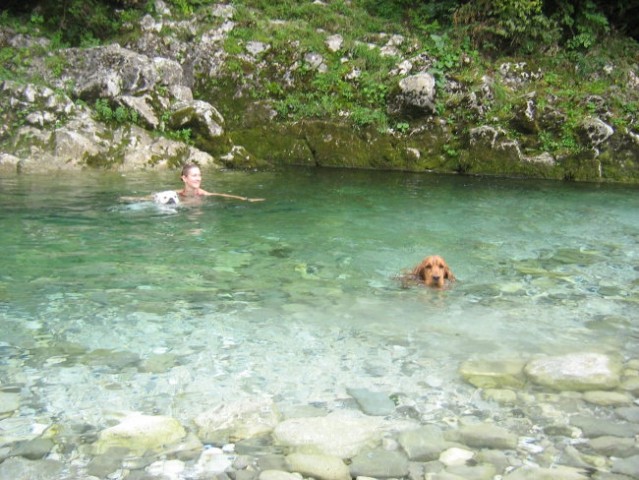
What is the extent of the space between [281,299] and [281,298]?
2 centimetres

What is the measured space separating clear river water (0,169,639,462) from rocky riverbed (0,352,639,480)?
11 cm

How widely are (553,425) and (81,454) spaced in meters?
2.28

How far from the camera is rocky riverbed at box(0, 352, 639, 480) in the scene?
2561mm

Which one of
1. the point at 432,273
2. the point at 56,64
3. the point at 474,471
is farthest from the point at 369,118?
the point at 474,471

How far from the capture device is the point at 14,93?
45.8ft

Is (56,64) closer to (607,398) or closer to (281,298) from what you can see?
(281,298)

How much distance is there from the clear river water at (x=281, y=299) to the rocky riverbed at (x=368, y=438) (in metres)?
0.11

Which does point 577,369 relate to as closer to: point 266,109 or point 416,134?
point 416,134

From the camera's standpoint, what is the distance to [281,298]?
16.1 feet

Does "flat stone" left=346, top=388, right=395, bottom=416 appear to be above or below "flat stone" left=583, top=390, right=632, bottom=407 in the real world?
below

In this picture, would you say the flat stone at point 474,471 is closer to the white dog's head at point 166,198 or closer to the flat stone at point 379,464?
the flat stone at point 379,464

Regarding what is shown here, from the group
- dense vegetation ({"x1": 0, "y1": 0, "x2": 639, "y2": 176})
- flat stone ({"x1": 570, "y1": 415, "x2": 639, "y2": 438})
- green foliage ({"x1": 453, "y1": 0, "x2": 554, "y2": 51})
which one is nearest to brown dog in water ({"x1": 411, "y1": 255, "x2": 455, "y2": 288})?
flat stone ({"x1": 570, "y1": 415, "x2": 639, "y2": 438})

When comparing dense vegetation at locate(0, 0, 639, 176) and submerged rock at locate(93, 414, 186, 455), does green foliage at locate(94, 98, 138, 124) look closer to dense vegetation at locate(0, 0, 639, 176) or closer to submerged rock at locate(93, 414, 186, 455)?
dense vegetation at locate(0, 0, 639, 176)

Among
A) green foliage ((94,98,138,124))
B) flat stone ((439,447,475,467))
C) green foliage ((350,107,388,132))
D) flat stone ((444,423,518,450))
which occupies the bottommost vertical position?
flat stone ((439,447,475,467))
